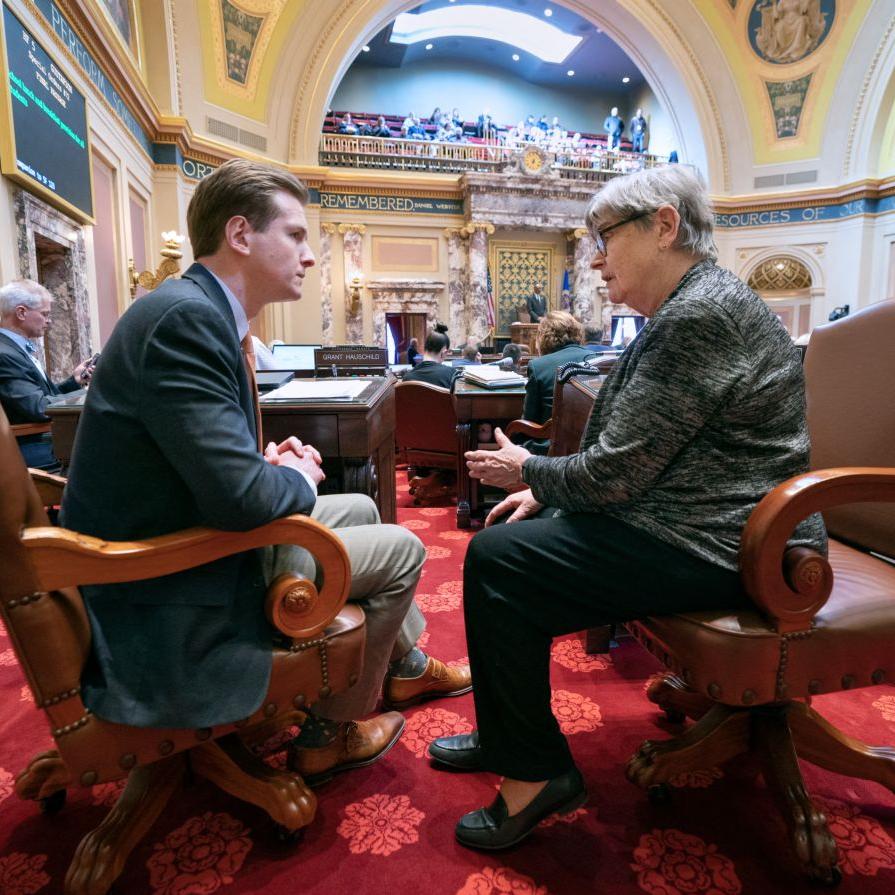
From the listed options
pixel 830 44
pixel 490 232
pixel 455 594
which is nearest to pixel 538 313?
pixel 490 232

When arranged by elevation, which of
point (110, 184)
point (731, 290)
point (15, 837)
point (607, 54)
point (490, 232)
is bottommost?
point (15, 837)

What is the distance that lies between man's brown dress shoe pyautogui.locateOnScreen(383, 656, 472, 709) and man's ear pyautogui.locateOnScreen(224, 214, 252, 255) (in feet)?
4.35

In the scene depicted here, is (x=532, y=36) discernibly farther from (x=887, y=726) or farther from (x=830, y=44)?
(x=887, y=726)

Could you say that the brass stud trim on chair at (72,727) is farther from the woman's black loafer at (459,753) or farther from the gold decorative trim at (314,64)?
the gold decorative trim at (314,64)

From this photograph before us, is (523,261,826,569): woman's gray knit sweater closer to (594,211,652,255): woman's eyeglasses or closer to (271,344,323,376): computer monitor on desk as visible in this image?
(594,211,652,255): woman's eyeglasses

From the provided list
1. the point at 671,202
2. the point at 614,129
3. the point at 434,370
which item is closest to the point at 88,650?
the point at 671,202

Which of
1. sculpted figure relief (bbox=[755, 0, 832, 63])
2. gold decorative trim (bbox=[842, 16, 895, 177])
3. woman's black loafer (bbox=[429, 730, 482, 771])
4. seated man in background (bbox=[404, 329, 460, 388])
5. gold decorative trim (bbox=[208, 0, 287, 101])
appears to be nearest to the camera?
woman's black loafer (bbox=[429, 730, 482, 771])

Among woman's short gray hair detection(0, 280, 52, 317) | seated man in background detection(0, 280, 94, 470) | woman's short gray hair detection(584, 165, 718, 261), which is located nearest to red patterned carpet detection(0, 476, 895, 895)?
woman's short gray hair detection(584, 165, 718, 261)

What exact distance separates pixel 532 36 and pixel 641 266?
19.9m

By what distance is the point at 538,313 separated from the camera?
1353cm

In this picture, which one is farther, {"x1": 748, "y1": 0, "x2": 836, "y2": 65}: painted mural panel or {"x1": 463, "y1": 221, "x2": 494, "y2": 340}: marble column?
{"x1": 463, "y1": 221, "x2": 494, "y2": 340}: marble column

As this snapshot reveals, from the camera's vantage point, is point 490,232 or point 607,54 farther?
point 607,54

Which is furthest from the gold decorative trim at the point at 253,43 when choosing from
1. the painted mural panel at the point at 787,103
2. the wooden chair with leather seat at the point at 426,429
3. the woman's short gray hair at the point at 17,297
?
the painted mural panel at the point at 787,103

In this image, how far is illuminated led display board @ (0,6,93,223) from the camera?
3.95 m
